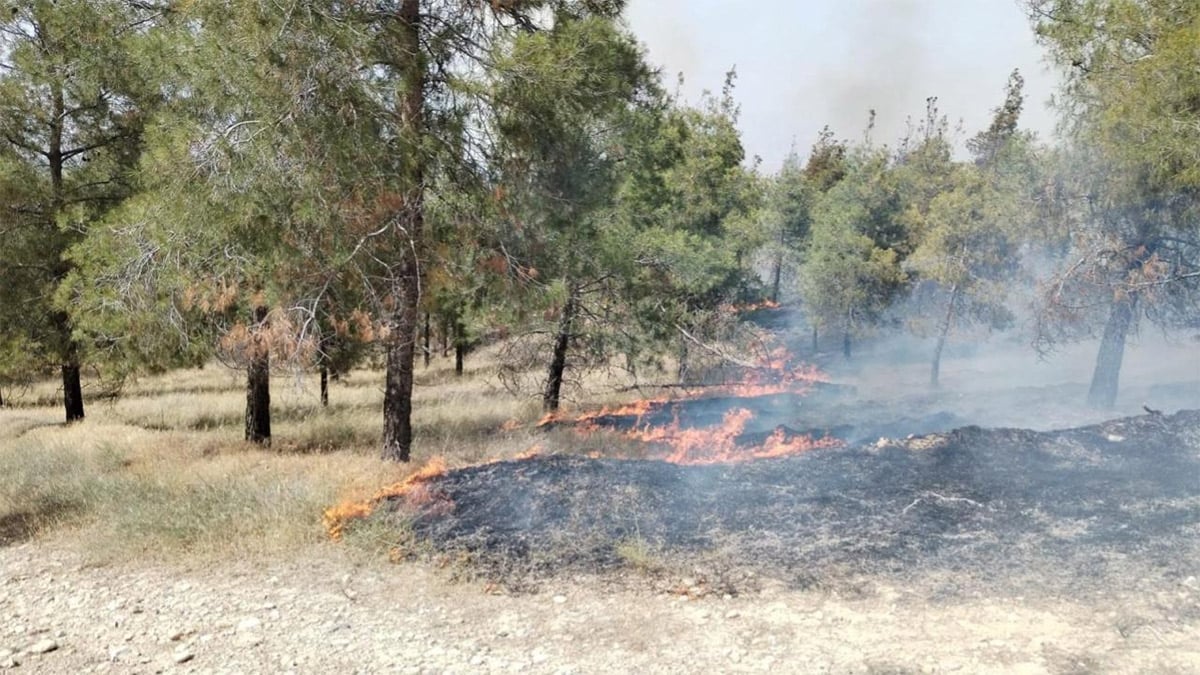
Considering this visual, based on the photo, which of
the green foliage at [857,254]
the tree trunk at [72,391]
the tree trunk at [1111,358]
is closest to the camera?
the tree trunk at [1111,358]

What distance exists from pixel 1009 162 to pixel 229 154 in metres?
14.1

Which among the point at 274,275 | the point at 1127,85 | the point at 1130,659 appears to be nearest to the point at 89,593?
the point at 274,275

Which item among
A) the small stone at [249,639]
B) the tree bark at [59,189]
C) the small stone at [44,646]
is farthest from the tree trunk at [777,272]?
the small stone at [44,646]

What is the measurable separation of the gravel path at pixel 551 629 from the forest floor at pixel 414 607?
0.01m

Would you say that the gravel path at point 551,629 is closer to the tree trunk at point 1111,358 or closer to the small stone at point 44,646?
the small stone at point 44,646

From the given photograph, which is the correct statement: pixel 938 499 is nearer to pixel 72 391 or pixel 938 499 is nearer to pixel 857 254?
pixel 72 391

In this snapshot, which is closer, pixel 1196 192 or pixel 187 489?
pixel 187 489

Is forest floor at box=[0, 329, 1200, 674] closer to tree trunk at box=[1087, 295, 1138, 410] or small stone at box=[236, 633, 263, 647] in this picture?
small stone at box=[236, 633, 263, 647]

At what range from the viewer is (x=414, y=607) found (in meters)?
4.67

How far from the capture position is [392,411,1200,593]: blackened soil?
5039 millimetres

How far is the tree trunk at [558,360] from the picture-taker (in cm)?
1144

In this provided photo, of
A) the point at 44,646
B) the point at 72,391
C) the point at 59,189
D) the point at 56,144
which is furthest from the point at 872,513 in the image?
the point at 72,391

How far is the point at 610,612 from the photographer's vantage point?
4.54m

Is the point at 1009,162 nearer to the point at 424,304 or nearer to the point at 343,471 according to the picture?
the point at 424,304
